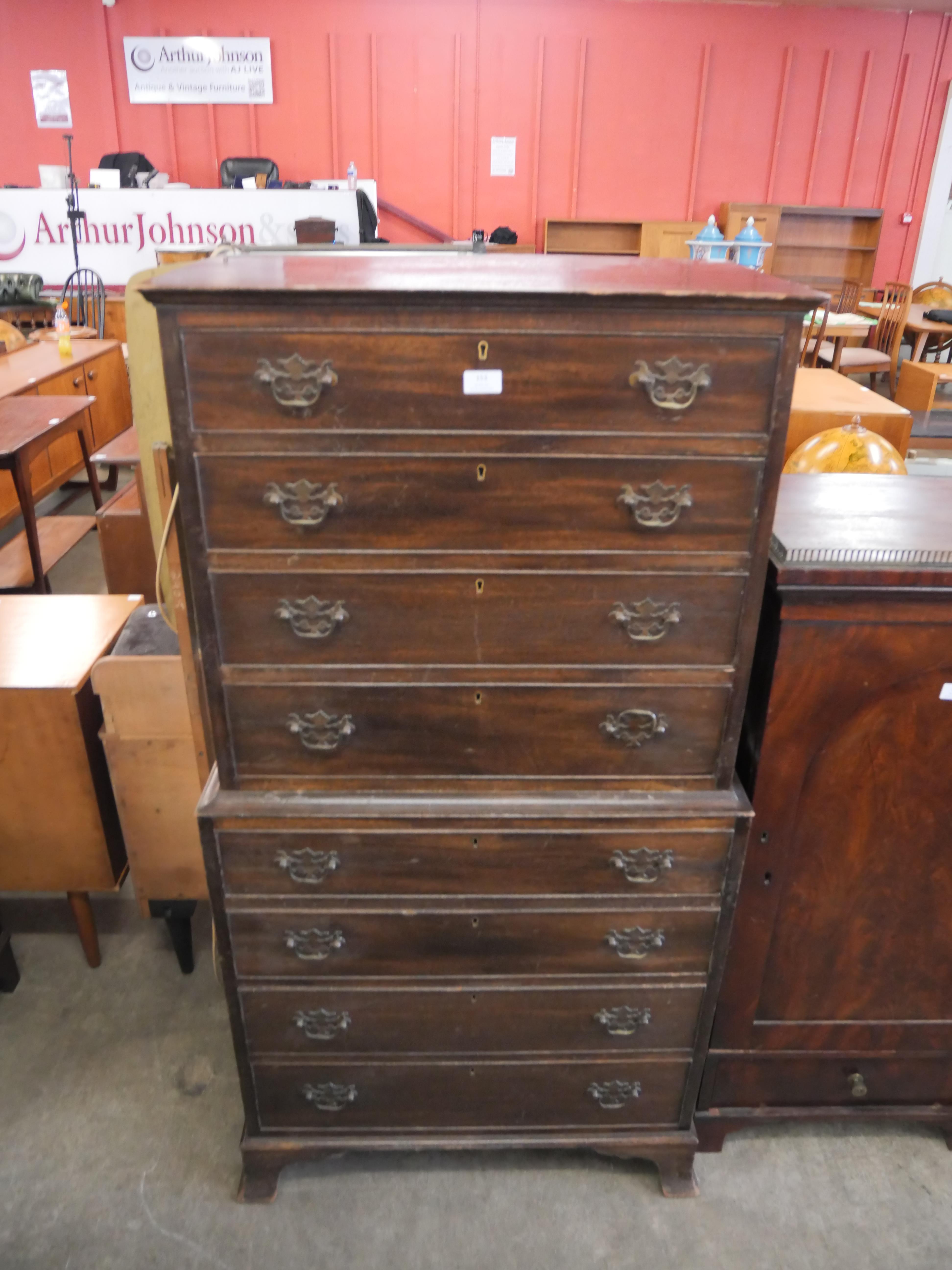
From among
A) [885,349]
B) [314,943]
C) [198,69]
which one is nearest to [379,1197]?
[314,943]

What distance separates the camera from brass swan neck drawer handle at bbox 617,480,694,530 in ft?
3.67

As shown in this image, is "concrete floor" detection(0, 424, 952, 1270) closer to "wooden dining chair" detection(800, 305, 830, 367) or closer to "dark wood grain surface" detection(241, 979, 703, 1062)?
"dark wood grain surface" detection(241, 979, 703, 1062)

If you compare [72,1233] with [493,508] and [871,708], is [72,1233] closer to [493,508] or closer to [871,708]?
[493,508]

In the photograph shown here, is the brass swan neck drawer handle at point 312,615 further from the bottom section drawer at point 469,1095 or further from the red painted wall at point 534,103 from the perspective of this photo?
the red painted wall at point 534,103

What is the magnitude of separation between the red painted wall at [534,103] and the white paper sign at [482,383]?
26.4 ft

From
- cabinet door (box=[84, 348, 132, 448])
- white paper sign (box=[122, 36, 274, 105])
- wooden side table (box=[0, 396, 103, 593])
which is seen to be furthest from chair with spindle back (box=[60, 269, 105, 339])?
wooden side table (box=[0, 396, 103, 593])

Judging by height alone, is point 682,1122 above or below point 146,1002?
above

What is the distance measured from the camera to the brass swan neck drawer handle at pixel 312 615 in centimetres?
117

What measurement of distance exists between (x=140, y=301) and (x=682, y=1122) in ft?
5.45

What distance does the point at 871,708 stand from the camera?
1.31 m

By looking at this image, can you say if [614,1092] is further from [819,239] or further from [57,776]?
[819,239]

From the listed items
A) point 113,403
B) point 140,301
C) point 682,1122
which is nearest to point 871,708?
point 682,1122

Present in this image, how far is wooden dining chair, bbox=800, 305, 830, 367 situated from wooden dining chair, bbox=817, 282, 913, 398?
3.6 inches

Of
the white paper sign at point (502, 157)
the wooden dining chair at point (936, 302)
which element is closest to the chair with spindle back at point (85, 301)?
the white paper sign at point (502, 157)
